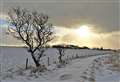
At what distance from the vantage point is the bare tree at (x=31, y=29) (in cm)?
1709

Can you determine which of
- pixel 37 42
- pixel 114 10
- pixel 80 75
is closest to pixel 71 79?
pixel 80 75

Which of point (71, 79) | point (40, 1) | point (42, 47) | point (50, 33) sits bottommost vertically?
point (71, 79)

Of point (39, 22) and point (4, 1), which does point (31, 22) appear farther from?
point (4, 1)

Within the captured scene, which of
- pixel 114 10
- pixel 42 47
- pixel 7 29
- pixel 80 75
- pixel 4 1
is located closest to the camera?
pixel 114 10

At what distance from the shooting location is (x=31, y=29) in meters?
17.8

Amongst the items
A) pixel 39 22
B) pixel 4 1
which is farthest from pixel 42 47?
pixel 4 1

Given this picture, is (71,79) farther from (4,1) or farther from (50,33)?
(50,33)

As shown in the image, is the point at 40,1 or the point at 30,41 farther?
the point at 30,41

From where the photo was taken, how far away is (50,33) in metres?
18.2

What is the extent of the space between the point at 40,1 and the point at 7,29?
6916mm

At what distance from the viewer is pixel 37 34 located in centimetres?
1788

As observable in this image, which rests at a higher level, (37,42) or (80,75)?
(37,42)

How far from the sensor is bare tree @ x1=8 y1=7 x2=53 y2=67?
56.1 ft

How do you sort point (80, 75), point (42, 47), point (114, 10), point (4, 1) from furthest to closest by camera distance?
point (42, 47)
point (80, 75)
point (4, 1)
point (114, 10)
